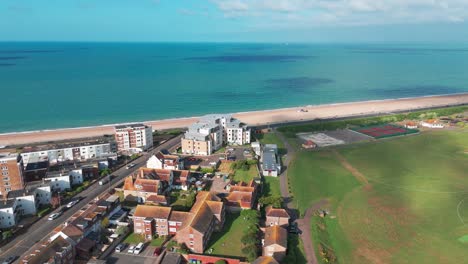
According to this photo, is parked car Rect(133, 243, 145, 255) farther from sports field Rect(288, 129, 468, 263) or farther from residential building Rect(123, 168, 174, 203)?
sports field Rect(288, 129, 468, 263)

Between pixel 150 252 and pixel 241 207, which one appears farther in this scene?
pixel 241 207

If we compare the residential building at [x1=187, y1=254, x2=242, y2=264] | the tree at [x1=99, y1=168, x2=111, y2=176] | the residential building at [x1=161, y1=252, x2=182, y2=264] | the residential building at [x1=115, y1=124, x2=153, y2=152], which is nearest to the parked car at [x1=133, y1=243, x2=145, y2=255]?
the residential building at [x1=161, y1=252, x2=182, y2=264]

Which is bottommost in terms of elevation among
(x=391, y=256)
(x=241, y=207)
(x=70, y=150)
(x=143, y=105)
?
(x=391, y=256)

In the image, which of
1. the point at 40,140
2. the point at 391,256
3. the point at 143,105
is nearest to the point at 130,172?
the point at 40,140

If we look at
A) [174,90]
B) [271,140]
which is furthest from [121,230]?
[174,90]

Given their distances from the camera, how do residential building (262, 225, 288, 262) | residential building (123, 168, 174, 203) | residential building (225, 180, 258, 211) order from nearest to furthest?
residential building (262, 225, 288, 262) → residential building (225, 180, 258, 211) → residential building (123, 168, 174, 203)

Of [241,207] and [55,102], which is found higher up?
[55,102]

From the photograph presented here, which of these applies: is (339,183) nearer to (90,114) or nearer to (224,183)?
(224,183)

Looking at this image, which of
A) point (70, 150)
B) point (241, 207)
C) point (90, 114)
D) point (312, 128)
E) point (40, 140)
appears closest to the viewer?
point (241, 207)
